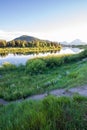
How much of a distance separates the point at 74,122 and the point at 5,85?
11.1 metres

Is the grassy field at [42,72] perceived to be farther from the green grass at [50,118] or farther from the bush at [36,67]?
the green grass at [50,118]

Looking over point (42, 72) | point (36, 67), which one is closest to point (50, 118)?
point (42, 72)

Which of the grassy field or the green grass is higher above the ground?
the green grass

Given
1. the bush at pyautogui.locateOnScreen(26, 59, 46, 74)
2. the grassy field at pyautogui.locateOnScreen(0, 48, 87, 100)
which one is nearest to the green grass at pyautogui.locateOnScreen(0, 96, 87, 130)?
the grassy field at pyautogui.locateOnScreen(0, 48, 87, 100)

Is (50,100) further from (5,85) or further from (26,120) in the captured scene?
(5,85)

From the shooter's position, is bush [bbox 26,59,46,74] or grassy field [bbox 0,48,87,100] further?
bush [bbox 26,59,46,74]

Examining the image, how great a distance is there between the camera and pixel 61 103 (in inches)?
200

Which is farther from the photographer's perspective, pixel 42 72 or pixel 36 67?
pixel 36 67

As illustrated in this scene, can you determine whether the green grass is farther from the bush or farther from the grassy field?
the bush

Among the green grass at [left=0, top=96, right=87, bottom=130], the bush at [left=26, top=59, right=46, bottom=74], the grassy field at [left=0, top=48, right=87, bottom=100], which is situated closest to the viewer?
the green grass at [left=0, top=96, right=87, bottom=130]

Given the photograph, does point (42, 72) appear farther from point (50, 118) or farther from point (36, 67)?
point (50, 118)

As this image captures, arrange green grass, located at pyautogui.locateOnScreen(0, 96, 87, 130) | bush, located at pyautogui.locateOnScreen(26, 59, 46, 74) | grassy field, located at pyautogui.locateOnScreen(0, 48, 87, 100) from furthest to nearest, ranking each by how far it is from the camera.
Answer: bush, located at pyautogui.locateOnScreen(26, 59, 46, 74) < grassy field, located at pyautogui.locateOnScreen(0, 48, 87, 100) < green grass, located at pyautogui.locateOnScreen(0, 96, 87, 130)

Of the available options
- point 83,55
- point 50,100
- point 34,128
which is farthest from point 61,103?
point 83,55

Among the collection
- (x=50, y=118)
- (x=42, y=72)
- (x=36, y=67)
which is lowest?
(x=42, y=72)
